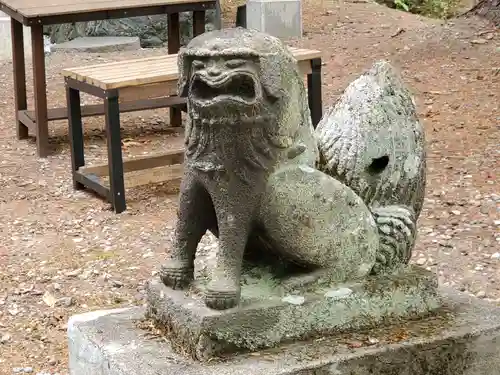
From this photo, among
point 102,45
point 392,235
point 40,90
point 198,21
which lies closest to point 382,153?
point 392,235

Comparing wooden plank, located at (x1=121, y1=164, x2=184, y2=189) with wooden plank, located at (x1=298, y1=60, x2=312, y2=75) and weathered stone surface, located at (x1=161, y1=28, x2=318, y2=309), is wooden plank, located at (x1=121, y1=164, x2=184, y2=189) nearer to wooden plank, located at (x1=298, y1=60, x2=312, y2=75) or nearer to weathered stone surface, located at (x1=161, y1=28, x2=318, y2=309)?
wooden plank, located at (x1=298, y1=60, x2=312, y2=75)

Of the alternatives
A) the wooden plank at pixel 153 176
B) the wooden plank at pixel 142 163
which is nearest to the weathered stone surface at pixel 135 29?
the wooden plank at pixel 142 163

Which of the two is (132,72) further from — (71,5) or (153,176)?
(71,5)

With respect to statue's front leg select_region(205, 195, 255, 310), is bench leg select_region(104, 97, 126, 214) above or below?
below

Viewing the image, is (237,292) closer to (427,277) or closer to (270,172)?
(270,172)

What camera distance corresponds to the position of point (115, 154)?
19.1ft

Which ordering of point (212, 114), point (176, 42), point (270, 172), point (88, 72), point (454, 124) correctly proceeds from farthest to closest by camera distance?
point (176, 42)
point (454, 124)
point (88, 72)
point (270, 172)
point (212, 114)

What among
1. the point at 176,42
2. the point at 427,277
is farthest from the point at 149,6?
the point at 427,277

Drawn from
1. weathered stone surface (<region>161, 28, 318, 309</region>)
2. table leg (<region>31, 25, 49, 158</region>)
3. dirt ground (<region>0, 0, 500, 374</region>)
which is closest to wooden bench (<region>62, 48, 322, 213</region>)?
dirt ground (<region>0, 0, 500, 374</region>)

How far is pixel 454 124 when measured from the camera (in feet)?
22.8

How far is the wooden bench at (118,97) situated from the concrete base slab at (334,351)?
113 inches

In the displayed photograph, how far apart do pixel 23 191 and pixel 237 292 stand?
3948 mm

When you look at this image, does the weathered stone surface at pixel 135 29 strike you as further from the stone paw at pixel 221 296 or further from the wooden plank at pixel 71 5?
the stone paw at pixel 221 296

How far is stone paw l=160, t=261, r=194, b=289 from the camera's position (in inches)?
109
